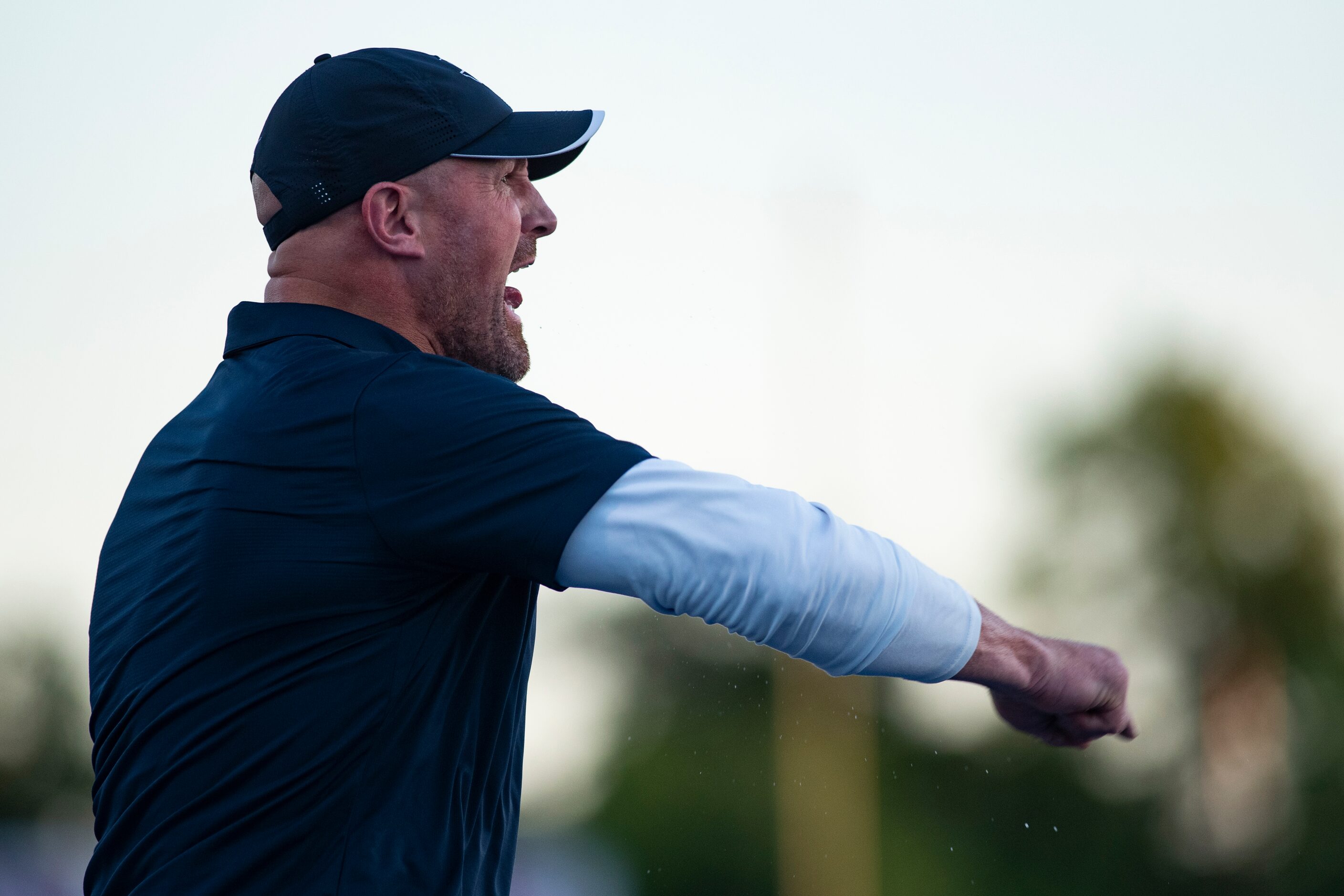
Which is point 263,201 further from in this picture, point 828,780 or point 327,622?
point 828,780

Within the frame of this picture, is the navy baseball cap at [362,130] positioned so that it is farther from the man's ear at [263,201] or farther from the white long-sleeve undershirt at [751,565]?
the white long-sleeve undershirt at [751,565]

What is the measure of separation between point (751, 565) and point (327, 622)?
0.61 m

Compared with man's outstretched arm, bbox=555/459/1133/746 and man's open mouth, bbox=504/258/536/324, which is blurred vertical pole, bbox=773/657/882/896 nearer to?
man's open mouth, bbox=504/258/536/324

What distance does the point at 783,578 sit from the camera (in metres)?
1.77

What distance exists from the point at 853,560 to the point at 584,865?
87.3ft

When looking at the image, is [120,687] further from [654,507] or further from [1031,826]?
[1031,826]

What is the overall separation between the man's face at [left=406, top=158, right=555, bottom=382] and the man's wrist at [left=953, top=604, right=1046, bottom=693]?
3.60 ft

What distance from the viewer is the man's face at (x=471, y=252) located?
2.42 meters

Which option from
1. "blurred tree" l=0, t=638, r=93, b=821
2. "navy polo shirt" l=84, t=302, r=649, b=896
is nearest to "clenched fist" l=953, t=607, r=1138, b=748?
"navy polo shirt" l=84, t=302, r=649, b=896

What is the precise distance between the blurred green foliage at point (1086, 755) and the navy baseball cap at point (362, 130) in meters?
22.6

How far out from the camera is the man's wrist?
1.95 metres

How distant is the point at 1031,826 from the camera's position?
28938mm

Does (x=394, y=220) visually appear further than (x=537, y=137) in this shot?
No

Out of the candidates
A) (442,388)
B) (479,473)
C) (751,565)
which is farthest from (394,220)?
(751,565)
